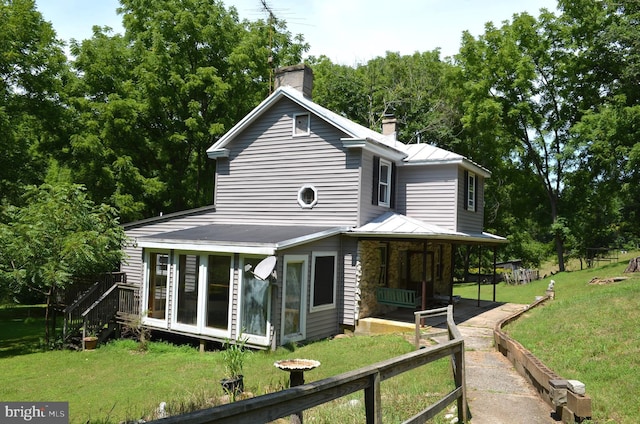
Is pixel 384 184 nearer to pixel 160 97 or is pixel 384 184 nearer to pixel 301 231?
pixel 301 231

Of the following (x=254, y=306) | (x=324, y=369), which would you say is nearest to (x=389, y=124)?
(x=254, y=306)

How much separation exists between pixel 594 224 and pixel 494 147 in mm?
Answer: 10004

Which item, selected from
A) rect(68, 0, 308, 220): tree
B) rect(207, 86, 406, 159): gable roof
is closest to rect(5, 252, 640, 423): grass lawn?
rect(207, 86, 406, 159): gable roof

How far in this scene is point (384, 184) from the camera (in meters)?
17.2

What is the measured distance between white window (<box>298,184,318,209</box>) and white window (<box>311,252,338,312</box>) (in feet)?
7.43

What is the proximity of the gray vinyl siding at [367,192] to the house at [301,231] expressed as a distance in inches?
2.6

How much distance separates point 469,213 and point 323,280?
732 centimetres

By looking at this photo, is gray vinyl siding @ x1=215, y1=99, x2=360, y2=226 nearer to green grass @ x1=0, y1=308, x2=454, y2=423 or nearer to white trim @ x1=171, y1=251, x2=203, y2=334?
white trim @ x1=171, y1=251, x2=203, y2=334

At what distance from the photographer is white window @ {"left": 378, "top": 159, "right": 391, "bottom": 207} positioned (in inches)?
667

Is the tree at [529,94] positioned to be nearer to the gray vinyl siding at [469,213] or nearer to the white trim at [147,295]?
the gray vinyl siding at [469,213]

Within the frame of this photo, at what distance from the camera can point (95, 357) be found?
1351 centimetres

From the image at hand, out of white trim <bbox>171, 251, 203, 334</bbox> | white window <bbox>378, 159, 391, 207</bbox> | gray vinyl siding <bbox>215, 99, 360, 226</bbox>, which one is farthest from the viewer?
white window <bbox>378, 159, 391, 207</bbox>

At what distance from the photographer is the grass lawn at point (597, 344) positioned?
247 inches

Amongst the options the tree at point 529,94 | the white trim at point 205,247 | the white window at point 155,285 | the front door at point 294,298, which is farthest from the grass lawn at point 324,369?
the tree at point 529,94
